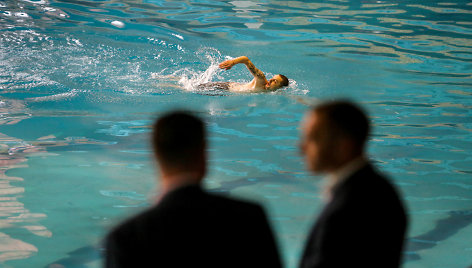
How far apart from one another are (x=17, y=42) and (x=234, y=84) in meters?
5.15

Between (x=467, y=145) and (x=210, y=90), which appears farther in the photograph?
(x=210, y=90)

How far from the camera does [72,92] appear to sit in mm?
8062

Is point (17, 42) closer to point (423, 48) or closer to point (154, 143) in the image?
point (423, 48)

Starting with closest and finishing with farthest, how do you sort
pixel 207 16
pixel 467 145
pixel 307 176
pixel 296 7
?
1. pixel 307 176
2. pixel 467 145
3. pixel 207 16
4. pixel 296 7

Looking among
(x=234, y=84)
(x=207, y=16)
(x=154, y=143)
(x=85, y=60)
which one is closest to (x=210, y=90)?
(x=234, y=84)

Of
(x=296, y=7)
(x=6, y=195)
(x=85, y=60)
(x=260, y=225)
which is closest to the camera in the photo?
(x=260, y=225)

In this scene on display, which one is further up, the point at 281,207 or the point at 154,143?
the point at 154,143

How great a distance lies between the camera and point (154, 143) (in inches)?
59.6

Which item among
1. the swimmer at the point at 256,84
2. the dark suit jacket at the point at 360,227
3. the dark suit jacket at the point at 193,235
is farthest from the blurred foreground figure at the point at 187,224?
the swimmer at the point at 256,84

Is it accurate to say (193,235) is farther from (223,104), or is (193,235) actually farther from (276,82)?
(223,104)

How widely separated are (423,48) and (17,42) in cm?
927

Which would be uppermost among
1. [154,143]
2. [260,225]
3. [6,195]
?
[154,143]

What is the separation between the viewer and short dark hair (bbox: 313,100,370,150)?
1.66 meters

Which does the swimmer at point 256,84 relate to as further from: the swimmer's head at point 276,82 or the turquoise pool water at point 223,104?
the turquoise pool water at point 223,104
